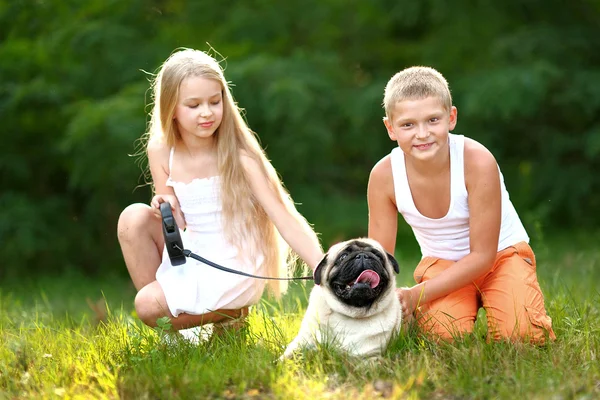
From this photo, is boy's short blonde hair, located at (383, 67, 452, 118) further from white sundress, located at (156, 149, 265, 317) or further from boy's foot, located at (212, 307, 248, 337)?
boy's foot, located at (212, 307, 248, 337)

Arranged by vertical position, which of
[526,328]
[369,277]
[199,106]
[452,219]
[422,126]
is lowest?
[526,328]

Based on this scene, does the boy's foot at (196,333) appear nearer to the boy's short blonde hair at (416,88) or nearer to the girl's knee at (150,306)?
the girl's knee at (150,306)

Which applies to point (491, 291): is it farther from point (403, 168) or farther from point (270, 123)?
point (270, 123)

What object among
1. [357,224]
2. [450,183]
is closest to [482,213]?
[450,183]

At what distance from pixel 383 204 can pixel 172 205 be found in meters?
1.05

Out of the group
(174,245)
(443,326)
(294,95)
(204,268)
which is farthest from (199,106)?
(294,95)

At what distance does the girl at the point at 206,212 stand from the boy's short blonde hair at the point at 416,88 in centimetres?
74

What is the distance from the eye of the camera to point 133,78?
8.20 metres

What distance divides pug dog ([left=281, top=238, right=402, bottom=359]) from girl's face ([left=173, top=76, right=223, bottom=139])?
3.10ft

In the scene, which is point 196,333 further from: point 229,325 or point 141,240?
point 141,240

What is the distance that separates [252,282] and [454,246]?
1.04 metres

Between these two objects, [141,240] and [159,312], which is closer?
[159,312]

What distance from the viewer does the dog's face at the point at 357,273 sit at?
A: 10.2ft

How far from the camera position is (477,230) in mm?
3584
